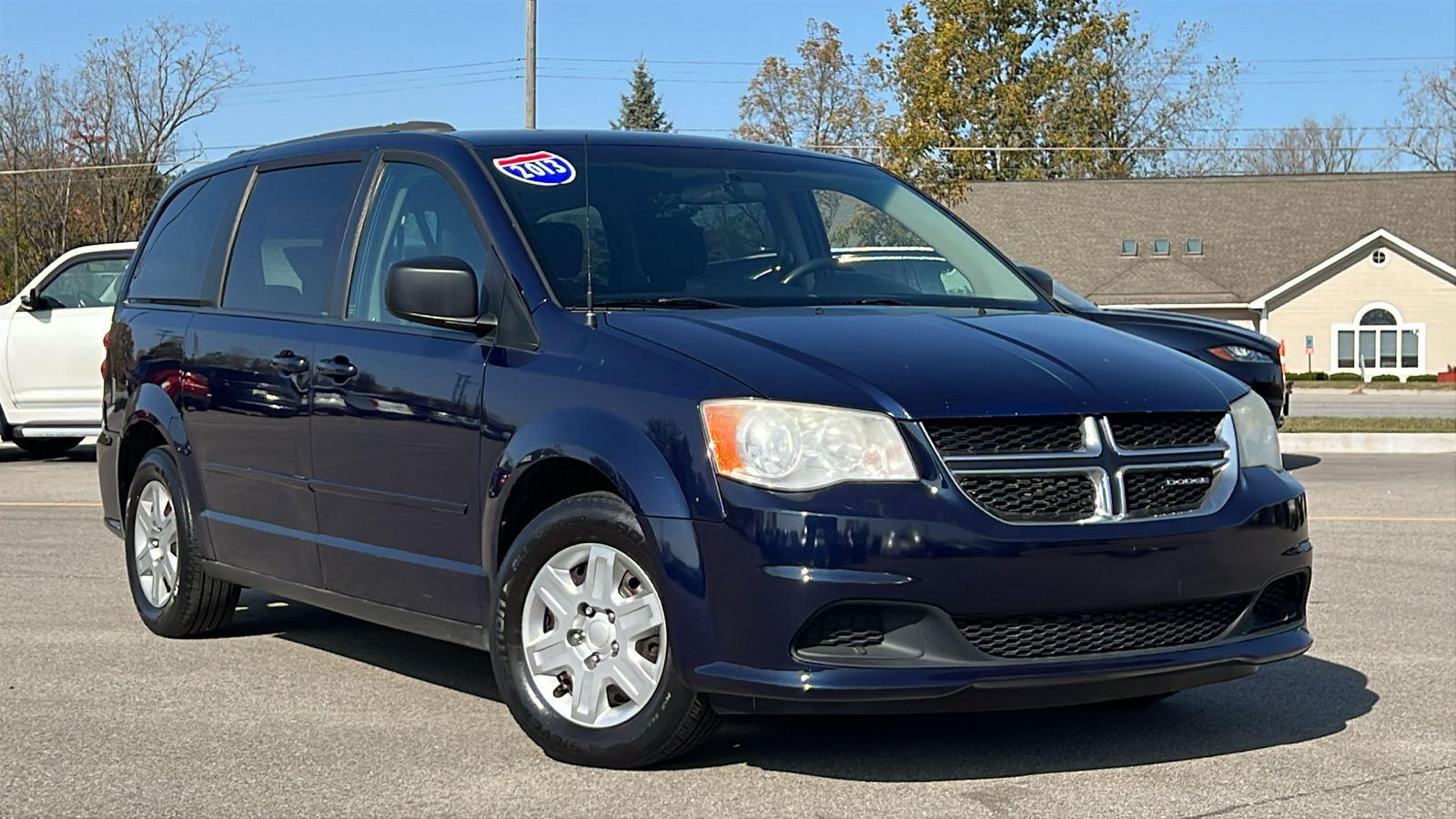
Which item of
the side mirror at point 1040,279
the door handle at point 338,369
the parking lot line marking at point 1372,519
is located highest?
the side mirror at point 1040,279

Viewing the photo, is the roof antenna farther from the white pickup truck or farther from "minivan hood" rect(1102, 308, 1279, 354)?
the white pickup truck

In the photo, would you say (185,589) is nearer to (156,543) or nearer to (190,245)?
(156,543)

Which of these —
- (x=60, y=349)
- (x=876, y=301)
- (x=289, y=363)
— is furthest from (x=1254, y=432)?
(x=60, y=349)

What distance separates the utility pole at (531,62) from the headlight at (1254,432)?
24.1 metres

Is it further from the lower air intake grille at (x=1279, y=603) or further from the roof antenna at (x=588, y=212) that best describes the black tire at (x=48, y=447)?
the lower air intake grille at (x=1279, y=603)

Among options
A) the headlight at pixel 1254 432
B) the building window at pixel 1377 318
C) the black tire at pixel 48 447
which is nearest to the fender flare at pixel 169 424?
the headlight at pixel 1254 432

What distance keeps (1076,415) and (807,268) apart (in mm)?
1432

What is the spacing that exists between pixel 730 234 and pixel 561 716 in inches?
68.7

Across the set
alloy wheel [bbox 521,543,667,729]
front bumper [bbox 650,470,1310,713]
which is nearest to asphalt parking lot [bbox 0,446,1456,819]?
alloy wheel [bbox 521,543,667,729]

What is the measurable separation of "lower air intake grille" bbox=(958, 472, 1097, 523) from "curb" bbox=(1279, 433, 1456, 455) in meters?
14.2

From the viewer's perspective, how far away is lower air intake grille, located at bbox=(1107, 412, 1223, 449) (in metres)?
4.89

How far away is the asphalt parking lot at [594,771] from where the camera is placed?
4738mm

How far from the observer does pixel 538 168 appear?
594cm

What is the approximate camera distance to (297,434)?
622 cm
